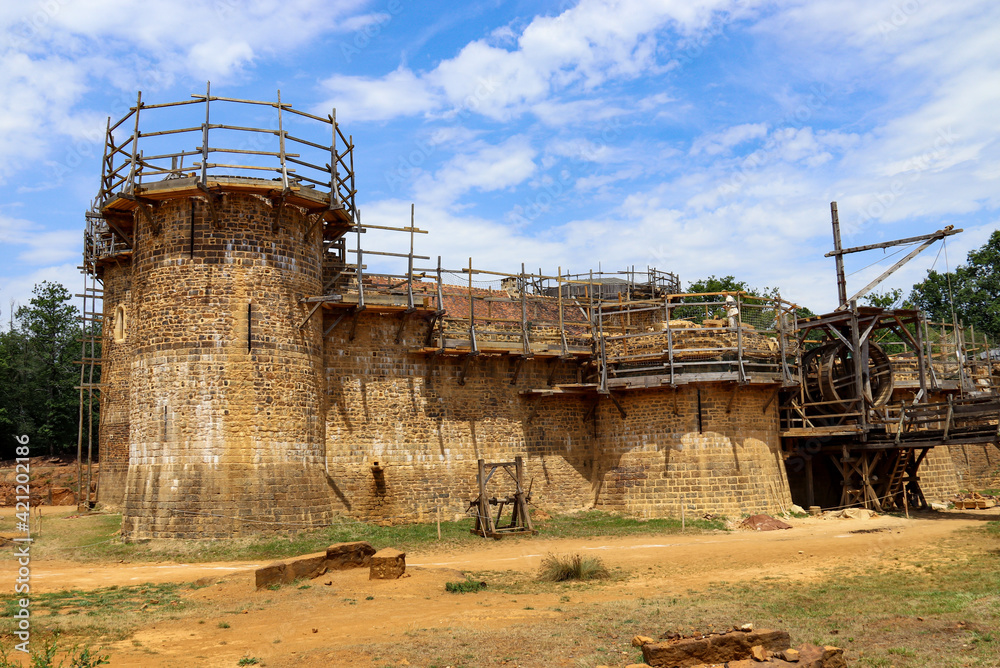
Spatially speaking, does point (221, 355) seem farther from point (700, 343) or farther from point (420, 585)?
point (700, 343)

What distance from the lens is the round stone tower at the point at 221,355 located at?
55.1 feet

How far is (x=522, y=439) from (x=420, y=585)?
393 inches

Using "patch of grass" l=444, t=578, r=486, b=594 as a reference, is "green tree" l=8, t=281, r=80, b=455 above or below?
above

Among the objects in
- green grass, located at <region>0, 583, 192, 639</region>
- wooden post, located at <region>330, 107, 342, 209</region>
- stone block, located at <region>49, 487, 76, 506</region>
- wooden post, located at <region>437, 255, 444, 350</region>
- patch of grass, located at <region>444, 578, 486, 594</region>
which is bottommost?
patch of grass, located at <region>444, 578, 486, 594</region>

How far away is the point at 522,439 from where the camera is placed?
22.7 metres

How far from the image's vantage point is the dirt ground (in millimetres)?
9500

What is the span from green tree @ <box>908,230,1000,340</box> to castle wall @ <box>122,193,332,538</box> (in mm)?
45537

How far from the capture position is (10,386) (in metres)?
40.4

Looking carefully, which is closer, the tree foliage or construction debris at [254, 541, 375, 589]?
construction debris at [254, 541, 375, 589]

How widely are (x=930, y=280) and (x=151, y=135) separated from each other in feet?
176

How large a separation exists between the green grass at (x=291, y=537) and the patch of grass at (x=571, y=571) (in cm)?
477

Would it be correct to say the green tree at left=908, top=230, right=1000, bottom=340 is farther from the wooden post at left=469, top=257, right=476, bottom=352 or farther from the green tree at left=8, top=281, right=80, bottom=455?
the green tree at left=8, top=281, right=80, bottom=455

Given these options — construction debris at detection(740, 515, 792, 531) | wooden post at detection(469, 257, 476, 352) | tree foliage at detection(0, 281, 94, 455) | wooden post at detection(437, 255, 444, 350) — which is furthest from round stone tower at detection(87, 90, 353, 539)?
tree foliage at detection(0, 281, 94, 455)

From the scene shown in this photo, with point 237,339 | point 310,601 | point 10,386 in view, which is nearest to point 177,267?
point 237,339
